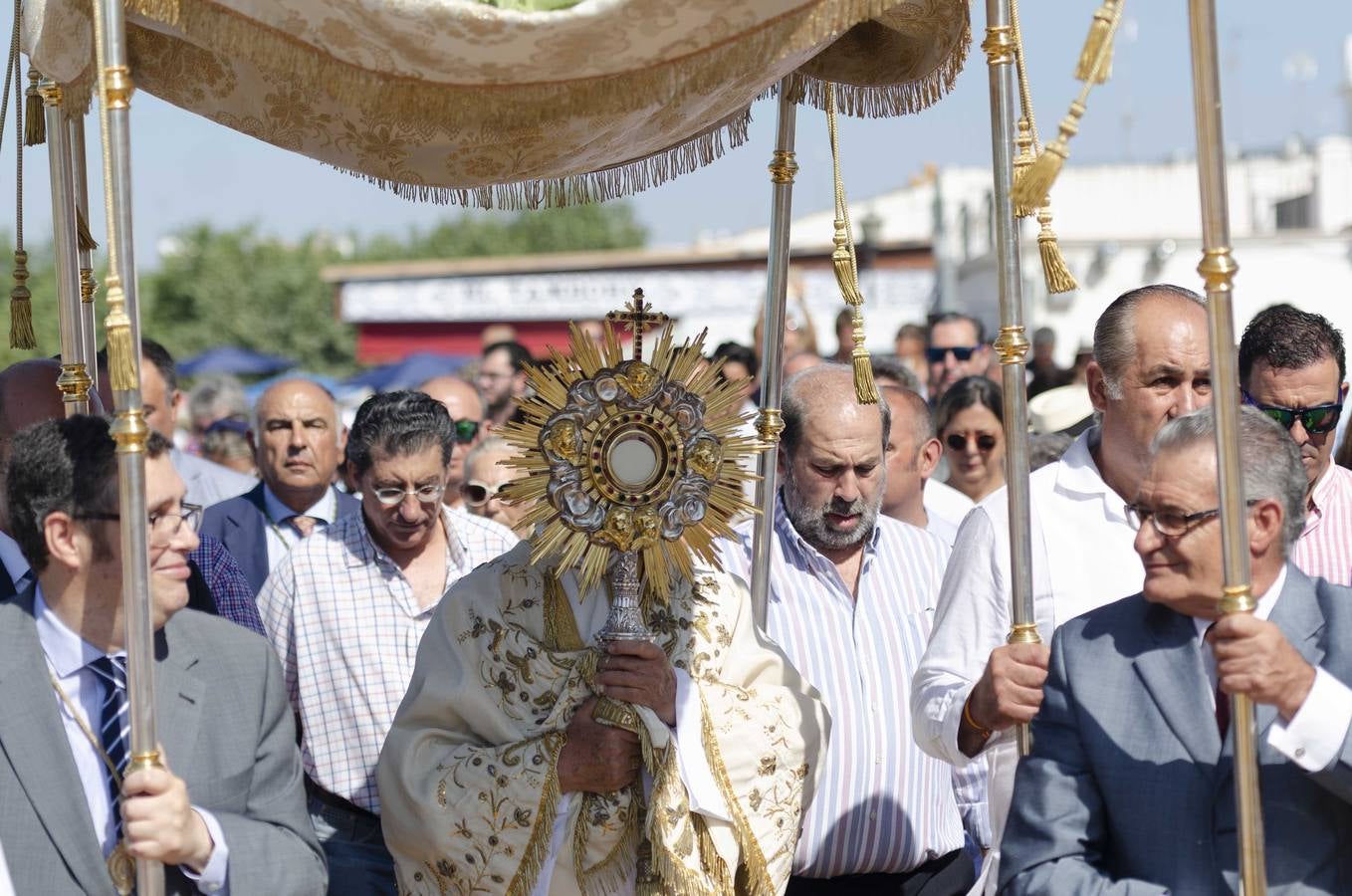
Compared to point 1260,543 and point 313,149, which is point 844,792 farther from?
point 313,149

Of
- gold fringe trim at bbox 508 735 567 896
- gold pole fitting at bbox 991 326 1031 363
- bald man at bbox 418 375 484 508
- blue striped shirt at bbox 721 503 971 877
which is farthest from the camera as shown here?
bald man at bbox 418 375 484 508

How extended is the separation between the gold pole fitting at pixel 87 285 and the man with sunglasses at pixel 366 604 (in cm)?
110

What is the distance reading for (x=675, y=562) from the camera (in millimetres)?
3990

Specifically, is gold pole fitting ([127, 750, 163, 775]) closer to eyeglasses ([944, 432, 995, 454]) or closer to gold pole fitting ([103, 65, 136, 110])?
gold pole fitting ([103, 65, 136, 110])

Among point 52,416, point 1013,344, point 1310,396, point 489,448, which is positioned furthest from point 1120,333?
point 489,448

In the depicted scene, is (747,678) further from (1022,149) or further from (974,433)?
(974,433)

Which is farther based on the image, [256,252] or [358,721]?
[256,252]

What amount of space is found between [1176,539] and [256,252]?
179 ft

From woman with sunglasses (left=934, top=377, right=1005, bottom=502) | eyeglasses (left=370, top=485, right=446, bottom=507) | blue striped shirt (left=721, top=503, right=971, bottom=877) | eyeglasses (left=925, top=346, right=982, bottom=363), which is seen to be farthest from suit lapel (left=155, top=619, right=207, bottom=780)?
eyeglasses (left=925, top=346, right=982, bottom=363)

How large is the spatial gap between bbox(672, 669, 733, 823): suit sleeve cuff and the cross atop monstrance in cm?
83

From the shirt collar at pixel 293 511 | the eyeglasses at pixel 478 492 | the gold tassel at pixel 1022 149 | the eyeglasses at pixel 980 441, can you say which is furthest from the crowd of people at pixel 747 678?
the eyeglasses at pixel 980 441

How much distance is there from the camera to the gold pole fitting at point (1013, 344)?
12.1 feet

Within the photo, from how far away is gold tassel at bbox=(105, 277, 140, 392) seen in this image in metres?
3.25

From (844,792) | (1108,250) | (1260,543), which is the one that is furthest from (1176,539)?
(1108,250)
